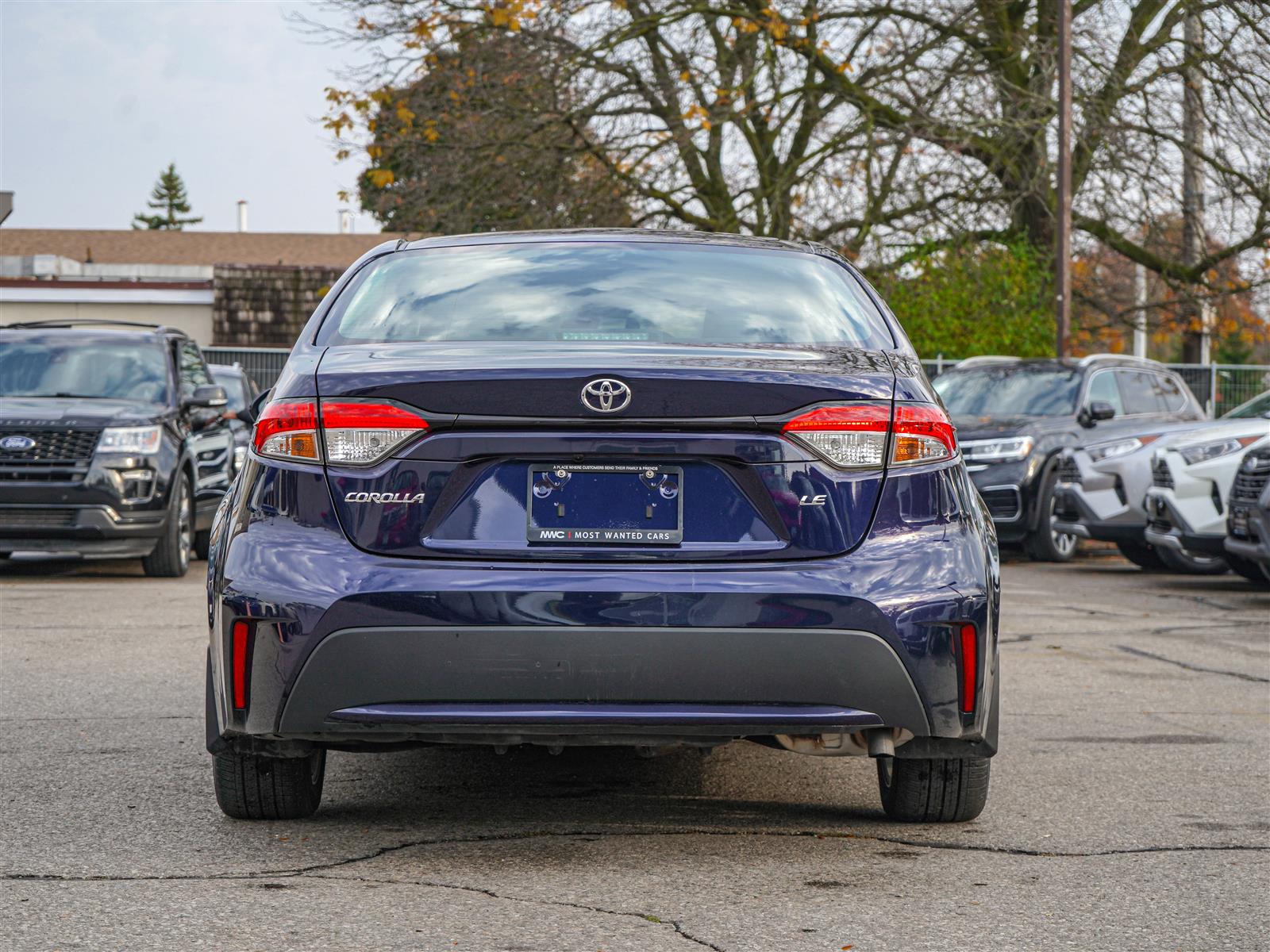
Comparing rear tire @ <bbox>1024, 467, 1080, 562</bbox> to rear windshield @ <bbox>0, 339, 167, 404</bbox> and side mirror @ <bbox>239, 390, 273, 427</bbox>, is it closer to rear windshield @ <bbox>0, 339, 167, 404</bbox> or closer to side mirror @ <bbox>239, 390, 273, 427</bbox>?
rear windshield @ <bbox>0, 339, 167, 404</bbox>

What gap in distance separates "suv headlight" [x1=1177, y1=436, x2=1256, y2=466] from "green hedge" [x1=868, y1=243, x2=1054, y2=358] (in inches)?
501

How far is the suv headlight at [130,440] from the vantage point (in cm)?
1210

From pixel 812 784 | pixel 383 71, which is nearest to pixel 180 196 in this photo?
pixel 383 71

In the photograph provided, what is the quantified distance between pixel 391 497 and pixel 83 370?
31.8 ft

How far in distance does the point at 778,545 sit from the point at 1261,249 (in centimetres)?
2257

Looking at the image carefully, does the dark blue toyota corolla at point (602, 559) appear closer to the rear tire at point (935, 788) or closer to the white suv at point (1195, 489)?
the rear tire at point (935, 788)

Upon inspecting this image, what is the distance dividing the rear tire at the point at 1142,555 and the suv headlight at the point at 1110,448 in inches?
30.4

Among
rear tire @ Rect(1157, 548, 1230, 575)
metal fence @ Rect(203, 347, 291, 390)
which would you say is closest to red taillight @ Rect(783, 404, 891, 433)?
rear tire @ Rect(1157, 548, 1230, 575)

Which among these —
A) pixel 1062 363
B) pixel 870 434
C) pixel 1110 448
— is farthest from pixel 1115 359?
pixel 870 434

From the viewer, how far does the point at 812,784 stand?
5.48 meters

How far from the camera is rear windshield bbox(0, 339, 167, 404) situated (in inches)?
506

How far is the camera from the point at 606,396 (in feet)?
13.4

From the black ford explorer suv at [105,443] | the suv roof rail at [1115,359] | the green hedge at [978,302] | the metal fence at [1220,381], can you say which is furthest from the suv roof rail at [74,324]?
the green hedge at [978,302]

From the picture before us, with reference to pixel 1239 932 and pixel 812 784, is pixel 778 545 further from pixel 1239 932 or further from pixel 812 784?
pixel 812 784
